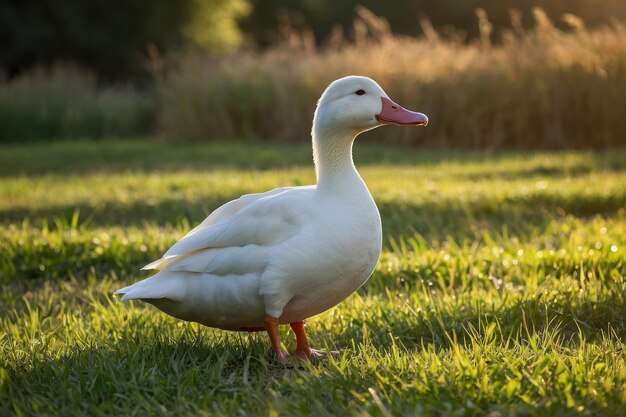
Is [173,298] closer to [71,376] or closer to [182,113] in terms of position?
[71,376]

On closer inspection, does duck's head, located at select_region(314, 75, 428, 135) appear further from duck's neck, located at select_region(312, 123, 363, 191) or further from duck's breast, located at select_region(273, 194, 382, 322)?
duck's breast, located at select_region(273, 194, 382, 322)

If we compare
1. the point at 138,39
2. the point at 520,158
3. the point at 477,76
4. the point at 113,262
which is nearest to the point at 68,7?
the point at 138,39

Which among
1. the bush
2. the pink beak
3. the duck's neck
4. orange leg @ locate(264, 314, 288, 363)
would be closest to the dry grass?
the bush

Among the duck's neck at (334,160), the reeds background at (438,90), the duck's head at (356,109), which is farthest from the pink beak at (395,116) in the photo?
the reeds background at (438,90)

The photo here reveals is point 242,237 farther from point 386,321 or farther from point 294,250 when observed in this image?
point 386,321

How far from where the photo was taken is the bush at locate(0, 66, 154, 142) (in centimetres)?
1928

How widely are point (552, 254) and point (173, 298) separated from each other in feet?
7.87

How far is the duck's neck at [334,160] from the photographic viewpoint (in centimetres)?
344

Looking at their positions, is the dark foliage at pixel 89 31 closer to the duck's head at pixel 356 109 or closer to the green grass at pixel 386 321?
the green grass at pixel 386 321

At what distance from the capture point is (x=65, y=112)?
19688mm

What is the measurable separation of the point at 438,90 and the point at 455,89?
0.31 metres

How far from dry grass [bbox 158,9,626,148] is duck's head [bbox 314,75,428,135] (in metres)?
7.91

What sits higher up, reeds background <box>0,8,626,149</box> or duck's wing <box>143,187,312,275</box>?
duck's wing <box>143,187,312,275</box>

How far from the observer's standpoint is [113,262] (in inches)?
220
